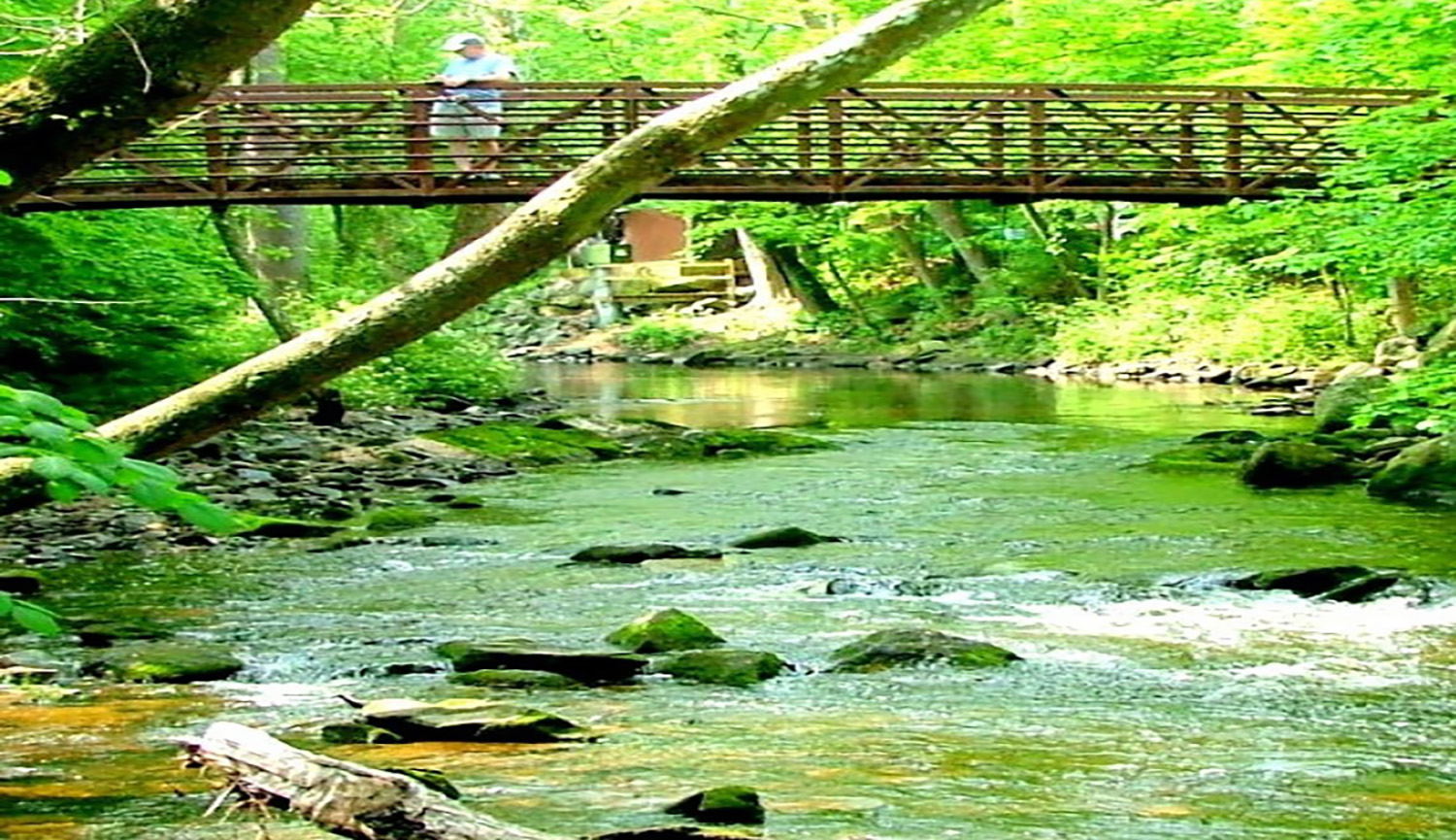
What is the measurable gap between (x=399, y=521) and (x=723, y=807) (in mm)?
7733

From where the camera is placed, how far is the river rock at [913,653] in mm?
7453

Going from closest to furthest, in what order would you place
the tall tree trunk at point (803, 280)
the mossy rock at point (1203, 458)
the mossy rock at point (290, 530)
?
the mossy rock at point (290, 530)
the mossy rock at point (1203, 458)
the tall tree trunk at point (803, 280)

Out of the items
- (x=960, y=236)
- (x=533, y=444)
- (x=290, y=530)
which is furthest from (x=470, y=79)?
Result: (x=960, y=236)

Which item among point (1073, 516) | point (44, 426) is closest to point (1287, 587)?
point (1073, 516)

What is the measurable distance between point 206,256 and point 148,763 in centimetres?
1274

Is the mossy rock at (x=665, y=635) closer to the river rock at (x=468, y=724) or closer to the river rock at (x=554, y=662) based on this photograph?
the river rock at (x=554, y=662)

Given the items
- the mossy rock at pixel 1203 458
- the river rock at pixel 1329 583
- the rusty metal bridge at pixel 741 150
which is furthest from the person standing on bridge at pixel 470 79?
the river rock at pixel 1329 583

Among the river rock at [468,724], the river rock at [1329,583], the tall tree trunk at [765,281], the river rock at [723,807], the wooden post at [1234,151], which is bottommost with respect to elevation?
the tall tree trunk at [765,281]

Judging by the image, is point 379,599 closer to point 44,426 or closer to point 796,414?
point 44,426

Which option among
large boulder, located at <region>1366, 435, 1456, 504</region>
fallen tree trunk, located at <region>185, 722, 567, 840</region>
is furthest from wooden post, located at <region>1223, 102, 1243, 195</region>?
fallen tree trunk, located at <region>185, 722, 567, 840</region>

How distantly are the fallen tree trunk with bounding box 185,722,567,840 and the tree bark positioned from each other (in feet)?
4.05

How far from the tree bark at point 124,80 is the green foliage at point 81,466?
69 centimetres

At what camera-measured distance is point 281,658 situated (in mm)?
7793

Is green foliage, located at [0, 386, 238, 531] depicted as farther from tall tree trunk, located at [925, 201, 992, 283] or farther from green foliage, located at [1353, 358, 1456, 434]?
tall tree trunk, located at [925, 201, 992, 283]
